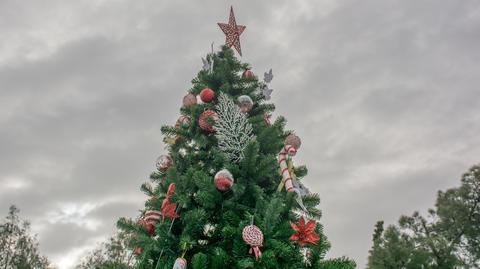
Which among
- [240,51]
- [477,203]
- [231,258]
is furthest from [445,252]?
[231,258]

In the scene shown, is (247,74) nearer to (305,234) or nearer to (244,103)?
(244,103)

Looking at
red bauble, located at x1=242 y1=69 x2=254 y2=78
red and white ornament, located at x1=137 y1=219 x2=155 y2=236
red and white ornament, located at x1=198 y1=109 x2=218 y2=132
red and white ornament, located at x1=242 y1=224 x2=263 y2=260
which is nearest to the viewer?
red and white ornament, located at x1=242 y1=224 x2=263 y2=260

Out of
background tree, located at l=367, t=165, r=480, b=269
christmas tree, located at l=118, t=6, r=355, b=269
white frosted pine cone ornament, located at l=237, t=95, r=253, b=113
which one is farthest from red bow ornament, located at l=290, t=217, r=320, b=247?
background tree, located at l=367, t=165, r=480, b=269

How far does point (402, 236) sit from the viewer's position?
63.9ft

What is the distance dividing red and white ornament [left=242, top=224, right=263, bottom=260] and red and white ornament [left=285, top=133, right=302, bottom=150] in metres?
1.81

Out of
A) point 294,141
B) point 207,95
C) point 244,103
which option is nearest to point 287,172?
point 294,141

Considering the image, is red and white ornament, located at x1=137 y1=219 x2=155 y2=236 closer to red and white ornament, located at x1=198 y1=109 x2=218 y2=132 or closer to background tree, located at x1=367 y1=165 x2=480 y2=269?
red and white ornament, located at x1=198 y1=109 x2=218 y2=132

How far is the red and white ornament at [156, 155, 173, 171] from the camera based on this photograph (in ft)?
16.8

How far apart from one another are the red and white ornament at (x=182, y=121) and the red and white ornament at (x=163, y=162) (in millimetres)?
557

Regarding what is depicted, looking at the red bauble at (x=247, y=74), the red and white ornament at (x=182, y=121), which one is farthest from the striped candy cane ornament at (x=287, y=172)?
the red bauble at (x=247, y=74)

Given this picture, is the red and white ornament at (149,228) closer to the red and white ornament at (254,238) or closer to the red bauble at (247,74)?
the red and white ornament at (254,238)

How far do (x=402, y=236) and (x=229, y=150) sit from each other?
18.1m

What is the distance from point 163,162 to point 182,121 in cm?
77

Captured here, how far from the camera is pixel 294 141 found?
16.6ft
